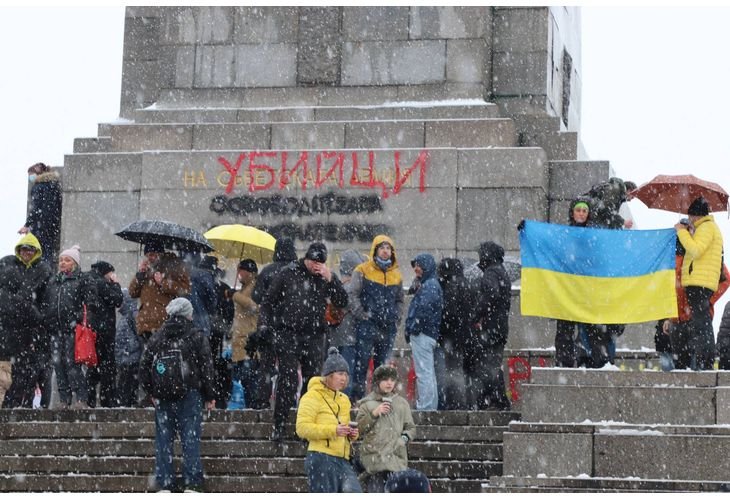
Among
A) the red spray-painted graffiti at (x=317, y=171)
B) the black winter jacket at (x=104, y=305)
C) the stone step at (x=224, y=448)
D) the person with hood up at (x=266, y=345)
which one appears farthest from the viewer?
the red spray-painted graffiti at (x=317, y=171)

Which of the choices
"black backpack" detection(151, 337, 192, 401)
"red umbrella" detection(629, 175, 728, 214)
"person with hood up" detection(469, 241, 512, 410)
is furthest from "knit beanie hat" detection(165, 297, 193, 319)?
"red umbrella" detection(629, 175, 728, 214)

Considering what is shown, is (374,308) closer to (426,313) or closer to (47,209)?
(426,313)

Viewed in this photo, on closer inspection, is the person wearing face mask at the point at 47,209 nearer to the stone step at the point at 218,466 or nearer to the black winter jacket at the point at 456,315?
the stone step at the point at 218,466

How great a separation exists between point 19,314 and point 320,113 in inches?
275

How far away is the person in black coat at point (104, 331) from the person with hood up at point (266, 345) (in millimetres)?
1723

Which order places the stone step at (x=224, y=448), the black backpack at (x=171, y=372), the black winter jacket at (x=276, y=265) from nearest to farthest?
the black backpack at (x=171, y=372), the stone step at (x=224, y=448), the black winter jacket at (x=276, y=265)

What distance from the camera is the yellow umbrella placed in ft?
60.2

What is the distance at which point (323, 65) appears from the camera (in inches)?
912

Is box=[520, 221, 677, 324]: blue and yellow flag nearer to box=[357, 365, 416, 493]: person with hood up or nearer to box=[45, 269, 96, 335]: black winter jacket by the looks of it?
box=[357, 365, 416, 493]: person with hood up

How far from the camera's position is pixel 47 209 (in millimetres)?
23203

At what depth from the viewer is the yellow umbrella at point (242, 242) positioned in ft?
60.2

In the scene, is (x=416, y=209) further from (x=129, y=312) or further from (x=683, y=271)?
(x=683, y=271)

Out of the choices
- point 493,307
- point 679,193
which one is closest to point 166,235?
point 493,307

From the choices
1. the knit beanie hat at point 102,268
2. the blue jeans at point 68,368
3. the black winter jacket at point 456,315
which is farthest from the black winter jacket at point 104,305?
the black winter jacket at point 456,315
